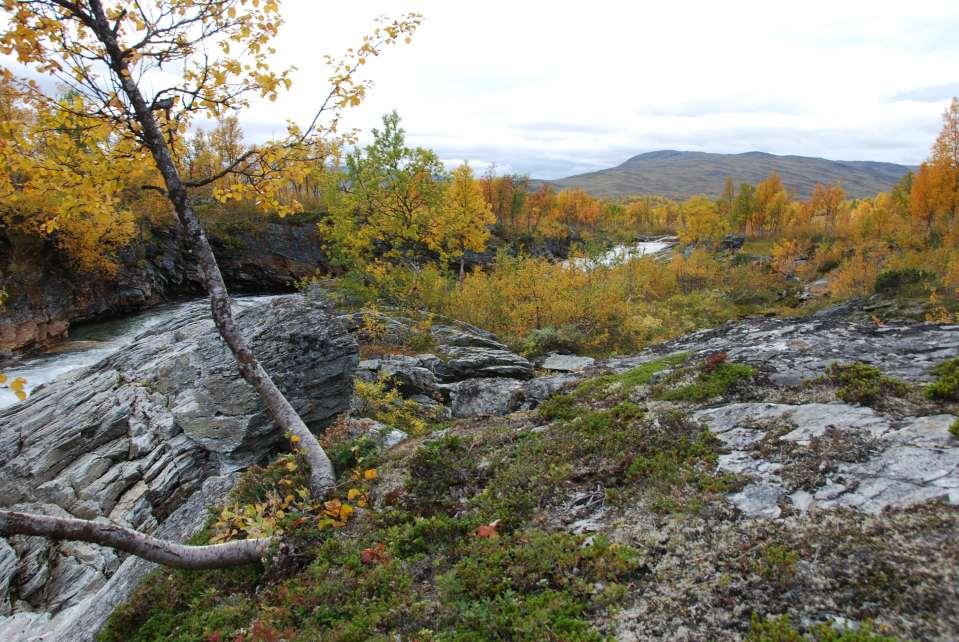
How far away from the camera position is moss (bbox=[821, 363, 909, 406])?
722cm

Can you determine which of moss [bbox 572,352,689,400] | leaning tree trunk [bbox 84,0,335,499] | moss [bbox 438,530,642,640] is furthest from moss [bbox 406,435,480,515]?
moss [bbox 572,352,689,400]

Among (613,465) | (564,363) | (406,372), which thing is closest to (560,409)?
(613,465)

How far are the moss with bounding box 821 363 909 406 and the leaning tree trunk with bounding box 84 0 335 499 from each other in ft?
28.0

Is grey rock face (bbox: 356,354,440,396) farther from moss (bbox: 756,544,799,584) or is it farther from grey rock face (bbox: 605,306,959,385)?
moss (bbox: 756,544,799,584)

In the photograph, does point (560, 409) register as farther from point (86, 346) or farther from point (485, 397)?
point (86, 346)

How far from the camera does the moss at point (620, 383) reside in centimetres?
1074

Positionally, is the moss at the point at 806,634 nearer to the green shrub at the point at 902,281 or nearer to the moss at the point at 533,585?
the moss at the point at 533,585

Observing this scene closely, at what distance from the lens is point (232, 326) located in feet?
28.1

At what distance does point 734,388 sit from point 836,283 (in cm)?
4271

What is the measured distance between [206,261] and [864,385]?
35.3ft

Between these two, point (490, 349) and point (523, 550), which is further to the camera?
point (490, 349)

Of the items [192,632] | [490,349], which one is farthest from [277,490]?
[490,349]

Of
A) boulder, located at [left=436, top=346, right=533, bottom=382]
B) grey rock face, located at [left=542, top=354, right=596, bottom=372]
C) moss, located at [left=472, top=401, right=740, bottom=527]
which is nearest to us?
moss, located at [left=472, top=401, right=740, bottom=527]

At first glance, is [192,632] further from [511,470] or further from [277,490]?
[511,470]
